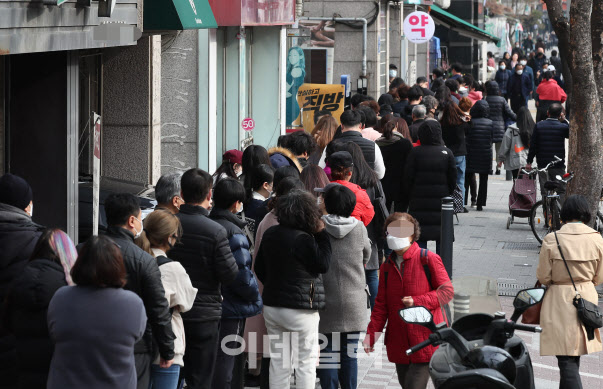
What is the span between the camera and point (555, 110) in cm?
1514

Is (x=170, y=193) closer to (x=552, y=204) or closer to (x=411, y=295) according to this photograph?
(x=411, y=295)

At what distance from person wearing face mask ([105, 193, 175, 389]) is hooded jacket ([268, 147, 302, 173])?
161 inches

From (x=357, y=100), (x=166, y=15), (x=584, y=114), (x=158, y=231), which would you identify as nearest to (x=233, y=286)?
(x=158, y=231)

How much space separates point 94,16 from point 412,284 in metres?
4.81

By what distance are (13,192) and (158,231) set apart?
849mm

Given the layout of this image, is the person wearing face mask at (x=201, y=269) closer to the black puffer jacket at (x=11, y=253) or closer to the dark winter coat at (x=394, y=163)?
the black puffer jacket at (x=11, y=253)

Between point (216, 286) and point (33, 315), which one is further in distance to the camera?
point (216, 286)

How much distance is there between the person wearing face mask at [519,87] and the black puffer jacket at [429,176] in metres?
20.2

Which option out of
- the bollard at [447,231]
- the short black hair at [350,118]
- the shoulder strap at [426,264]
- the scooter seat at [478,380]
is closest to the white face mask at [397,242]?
the shoulder strap at [426,264]

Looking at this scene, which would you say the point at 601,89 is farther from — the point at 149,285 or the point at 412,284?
the point at 149,285

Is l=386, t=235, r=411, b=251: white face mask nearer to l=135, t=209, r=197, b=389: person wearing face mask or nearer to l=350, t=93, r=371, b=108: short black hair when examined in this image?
l=135, t=209, r=197, b=389: person wearing face mask

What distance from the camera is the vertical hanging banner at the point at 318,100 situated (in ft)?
61.1

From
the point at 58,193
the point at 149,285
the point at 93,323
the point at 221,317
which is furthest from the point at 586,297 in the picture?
the point at 58,193

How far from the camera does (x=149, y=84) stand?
1292 cm
